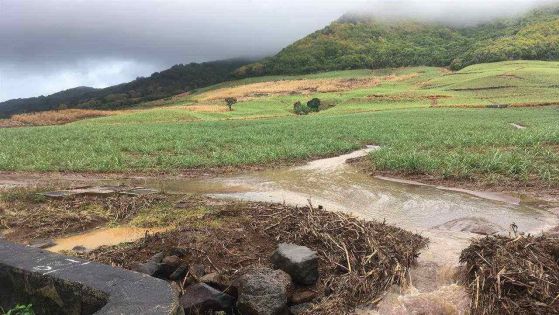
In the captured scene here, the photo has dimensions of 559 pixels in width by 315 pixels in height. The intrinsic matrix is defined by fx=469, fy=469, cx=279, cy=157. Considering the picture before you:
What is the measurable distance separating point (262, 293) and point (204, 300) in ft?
2.20

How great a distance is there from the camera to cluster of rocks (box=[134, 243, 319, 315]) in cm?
530

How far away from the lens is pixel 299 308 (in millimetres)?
5570

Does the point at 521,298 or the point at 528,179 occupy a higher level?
the point at 521,298

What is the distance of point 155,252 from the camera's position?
22.9ft

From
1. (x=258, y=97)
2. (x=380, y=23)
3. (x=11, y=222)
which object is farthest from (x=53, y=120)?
(x=380, y=23)

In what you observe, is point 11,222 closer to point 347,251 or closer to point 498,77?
point 347,251

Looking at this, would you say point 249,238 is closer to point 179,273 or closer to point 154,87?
point 179,273

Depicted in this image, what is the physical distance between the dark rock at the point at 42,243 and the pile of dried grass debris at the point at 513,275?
6914mm

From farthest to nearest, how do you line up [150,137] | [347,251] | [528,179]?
1. [150,137]
2. [528,179]
3. [347,251]

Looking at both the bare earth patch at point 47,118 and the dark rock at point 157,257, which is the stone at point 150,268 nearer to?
the dark rock at point 157,257

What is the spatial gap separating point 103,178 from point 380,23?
487 feet

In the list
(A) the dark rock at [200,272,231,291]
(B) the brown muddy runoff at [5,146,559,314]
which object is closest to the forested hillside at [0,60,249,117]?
(B) the brown muddy runoff at [5,146,559,314]

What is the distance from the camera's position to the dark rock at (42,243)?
27.1 feet

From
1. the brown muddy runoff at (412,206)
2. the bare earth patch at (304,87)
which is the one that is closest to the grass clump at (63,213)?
the brown muddy runoff at (412,206)
